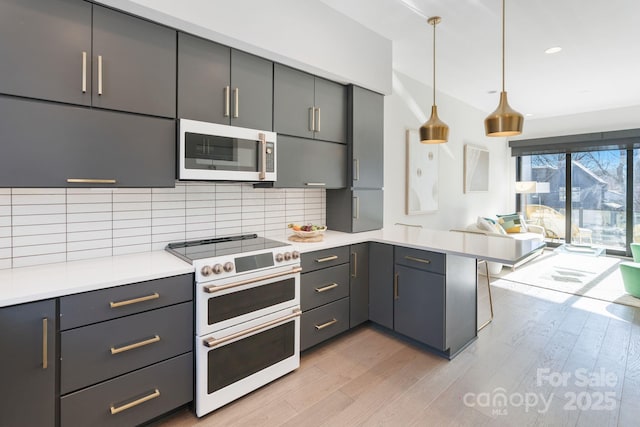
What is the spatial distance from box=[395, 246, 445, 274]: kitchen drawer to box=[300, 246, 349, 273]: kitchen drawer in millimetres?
446

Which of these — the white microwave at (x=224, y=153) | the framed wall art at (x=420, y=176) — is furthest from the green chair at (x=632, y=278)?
the white microwave at (x=224, y=153)

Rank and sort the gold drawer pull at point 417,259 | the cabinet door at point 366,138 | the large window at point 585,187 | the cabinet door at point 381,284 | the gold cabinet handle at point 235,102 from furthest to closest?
the large window at point 585,187, the cabinet door at point 366,138, the cabinet door at point 381,284, the gold drawer pull at point 417,259, the gold cabinet handle at point 235,102

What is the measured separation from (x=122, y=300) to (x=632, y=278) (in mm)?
5081

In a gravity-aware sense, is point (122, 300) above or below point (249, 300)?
above

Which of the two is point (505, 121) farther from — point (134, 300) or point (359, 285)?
point (134, 300)

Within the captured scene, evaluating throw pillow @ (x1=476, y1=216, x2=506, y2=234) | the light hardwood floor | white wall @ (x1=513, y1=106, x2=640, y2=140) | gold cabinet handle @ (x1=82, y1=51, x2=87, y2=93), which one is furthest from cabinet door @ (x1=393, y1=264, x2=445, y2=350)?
white wall @ (x1=513, y1=106, x2=640, y2=140)

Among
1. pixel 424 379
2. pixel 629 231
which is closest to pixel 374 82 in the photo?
pixel 424 379

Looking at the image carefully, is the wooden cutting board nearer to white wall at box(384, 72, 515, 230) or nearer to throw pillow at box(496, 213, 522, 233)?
white wall at box(384, 72, 515, 230)

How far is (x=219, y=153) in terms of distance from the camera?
2.12m

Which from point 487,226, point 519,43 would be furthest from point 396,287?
point 487,226

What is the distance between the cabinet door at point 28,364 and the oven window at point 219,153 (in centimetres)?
105

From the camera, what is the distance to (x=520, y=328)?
9.69 feet

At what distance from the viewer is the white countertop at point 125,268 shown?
1.38m

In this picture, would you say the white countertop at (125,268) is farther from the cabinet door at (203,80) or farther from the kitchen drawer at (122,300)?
the cabinet door at (203,80)
